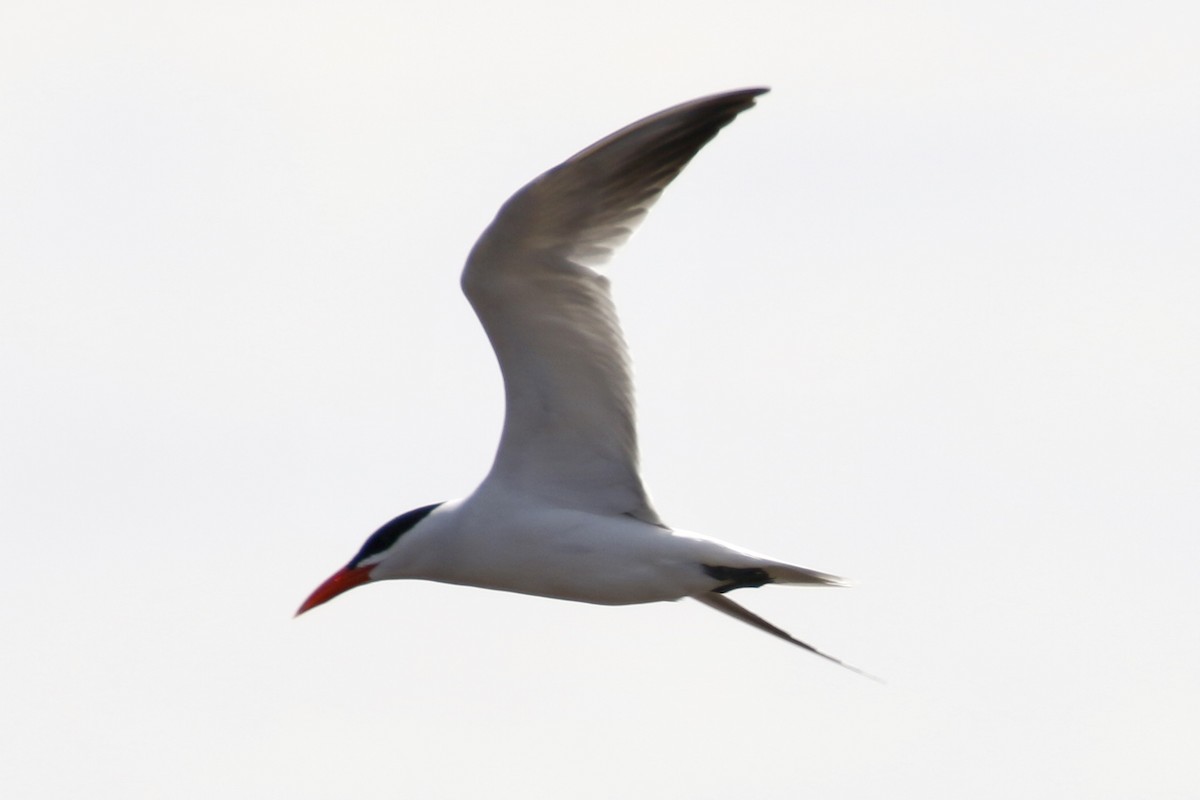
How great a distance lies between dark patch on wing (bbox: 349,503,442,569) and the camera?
12883 millimetres

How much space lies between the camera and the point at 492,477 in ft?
41.9

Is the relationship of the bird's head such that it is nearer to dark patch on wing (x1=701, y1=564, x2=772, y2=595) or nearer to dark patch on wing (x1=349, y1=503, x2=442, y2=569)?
dark patch on wing (x1=349, y1=503, x2=442, y2=569)

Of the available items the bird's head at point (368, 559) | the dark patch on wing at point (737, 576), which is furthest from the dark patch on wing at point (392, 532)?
the dark patch on wing at point (737, 576)

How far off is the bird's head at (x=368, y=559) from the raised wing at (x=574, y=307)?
511 millimetres

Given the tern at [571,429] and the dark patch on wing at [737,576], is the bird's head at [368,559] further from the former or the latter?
the dark patch on wing at [737,576]

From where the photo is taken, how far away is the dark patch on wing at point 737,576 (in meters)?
12.3

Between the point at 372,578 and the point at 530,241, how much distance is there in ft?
6.82

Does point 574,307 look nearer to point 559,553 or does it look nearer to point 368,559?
point 559,553

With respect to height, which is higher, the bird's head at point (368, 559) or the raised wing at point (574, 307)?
the raised wing at point (574, 307)

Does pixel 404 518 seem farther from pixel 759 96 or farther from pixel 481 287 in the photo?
pixel 759 96

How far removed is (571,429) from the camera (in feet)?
41.8

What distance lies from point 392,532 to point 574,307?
156cm

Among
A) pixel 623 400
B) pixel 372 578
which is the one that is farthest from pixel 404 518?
pixel 623 400

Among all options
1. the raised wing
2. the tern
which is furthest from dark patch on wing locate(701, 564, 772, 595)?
the raised wing
